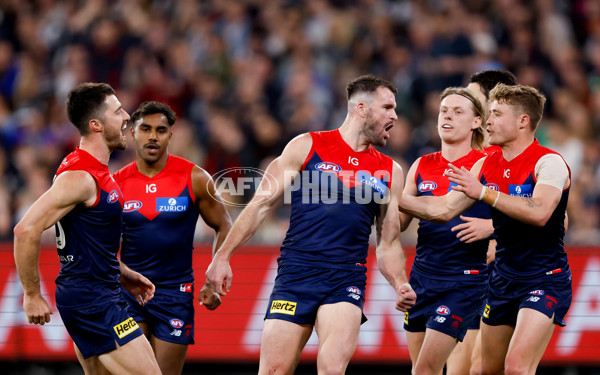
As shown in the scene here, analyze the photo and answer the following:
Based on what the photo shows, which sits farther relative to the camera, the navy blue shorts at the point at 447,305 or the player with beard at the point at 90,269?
the navy blue shorts at the point at 447,305

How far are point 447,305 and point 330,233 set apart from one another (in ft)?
5.02

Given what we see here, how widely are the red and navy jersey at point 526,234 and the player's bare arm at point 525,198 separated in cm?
19

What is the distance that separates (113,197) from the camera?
676cm

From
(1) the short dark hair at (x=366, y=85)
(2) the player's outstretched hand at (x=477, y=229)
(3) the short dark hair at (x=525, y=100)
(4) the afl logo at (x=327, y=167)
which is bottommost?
(2) the player's outstretched hand at (x=477, y=229)

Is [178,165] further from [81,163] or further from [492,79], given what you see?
[492,79]

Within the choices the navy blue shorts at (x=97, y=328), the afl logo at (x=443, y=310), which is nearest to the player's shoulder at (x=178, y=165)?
the navy blue shorts at (x=97, y=328)

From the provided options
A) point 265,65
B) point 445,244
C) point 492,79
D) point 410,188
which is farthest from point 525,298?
point 265,65

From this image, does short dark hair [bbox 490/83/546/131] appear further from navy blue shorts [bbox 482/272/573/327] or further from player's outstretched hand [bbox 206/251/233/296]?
player's outstretched hand [bbox 206/251/233/296]

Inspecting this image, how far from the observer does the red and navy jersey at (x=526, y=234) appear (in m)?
7.16

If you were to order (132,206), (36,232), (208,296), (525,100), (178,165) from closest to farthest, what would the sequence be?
(36,232), (525,100), (208,296), (132,206), (178,165)

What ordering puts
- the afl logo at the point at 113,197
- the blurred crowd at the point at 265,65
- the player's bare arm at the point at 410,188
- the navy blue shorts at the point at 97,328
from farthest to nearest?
the blurred crowd at the point at 265,65 → the player's bare arm at the point at 410,188 → the afl logo at the point at 113,197 → the navy blue shorts at the point at 97,328

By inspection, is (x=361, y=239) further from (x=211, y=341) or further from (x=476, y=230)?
(x=211, y=341)

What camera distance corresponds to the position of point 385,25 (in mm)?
14555

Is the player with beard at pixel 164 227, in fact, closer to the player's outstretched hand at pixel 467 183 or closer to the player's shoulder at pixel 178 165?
the player's shoulder at pixel 178 165
